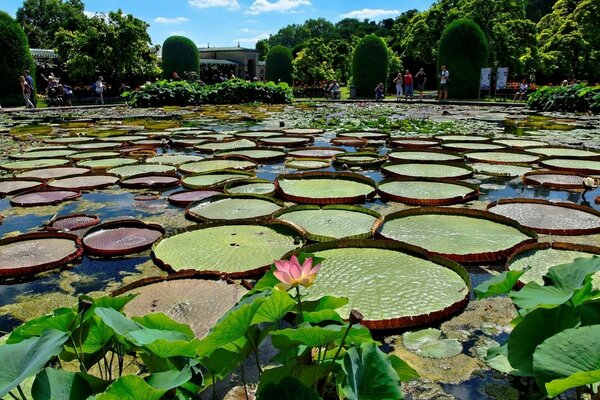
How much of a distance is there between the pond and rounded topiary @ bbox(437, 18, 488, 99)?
1400 centimetres

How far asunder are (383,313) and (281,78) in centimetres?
3076

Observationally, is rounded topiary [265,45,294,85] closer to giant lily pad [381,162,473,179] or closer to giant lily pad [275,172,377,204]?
giant lily pad [381,162,473,179]

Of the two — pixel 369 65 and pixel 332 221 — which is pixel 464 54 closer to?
pixel 369 65

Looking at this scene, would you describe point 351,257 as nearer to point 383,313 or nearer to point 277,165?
point 383,313

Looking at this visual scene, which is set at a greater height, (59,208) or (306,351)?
(306,351)

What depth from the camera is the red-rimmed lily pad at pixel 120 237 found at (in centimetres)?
342

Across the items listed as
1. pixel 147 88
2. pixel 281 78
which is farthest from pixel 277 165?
pixel 281 78

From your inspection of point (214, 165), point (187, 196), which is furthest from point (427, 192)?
point (214, 165)

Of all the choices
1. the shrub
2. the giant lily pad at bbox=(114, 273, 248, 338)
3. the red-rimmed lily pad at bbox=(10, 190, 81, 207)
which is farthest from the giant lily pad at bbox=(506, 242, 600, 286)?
the shrub

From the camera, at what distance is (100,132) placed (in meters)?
10.7

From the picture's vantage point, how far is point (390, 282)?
8.92ft

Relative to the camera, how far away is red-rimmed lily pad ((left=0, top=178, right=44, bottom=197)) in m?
5.19

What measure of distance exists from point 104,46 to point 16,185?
21.1 m

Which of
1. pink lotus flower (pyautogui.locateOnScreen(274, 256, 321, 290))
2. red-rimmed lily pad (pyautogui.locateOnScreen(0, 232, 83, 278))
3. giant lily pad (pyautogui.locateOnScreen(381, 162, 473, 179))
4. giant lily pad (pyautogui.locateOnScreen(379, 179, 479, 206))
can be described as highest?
pink lotus flower (pyautogui.locateOnScreen(274, 256, 321, 290))
